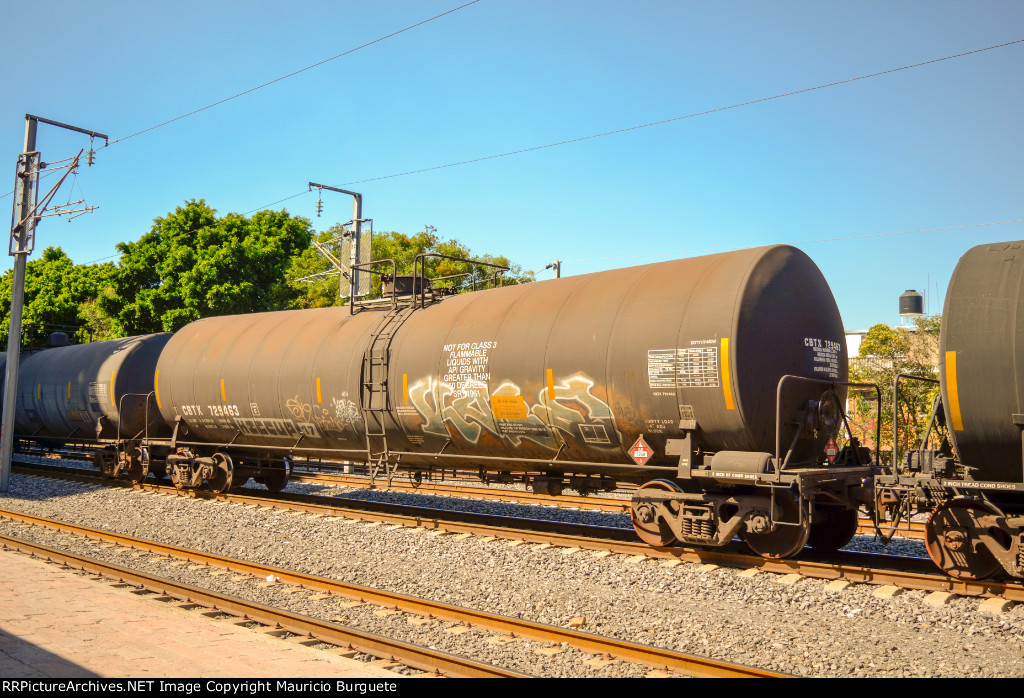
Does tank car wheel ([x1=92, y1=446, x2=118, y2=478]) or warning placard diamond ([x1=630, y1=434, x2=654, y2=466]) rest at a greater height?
warning placard diamond ([x1=630, y1=434, x2=654, y2=466])

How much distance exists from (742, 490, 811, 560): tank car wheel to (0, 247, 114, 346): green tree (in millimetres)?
52422

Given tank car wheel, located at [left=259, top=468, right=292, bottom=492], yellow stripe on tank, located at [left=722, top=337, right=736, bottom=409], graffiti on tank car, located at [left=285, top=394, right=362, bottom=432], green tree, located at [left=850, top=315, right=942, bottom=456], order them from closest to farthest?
yellow stripe on tank, located at [left=722, top=337, right=736, bottom=409]
graffiti on tank car, located at [left=285, top=394, right=362, bottom=432]
tank car wheel, located at [left=259, top=468, right=292, bottom=492]
green tree, located at [left=850, top=315, right=942, bottom=456]

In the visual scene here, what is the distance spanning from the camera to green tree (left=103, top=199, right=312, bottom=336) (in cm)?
4194

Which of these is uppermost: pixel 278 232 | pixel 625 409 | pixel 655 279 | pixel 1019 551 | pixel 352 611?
pixel 278 232

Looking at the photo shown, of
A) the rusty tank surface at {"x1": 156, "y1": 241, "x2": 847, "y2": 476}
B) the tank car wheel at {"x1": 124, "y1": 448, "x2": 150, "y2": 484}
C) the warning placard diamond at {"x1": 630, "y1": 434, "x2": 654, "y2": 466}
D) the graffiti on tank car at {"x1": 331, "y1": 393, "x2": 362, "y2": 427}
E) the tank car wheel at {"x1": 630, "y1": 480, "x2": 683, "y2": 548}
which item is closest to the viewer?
the rusty tank surface at {"x1": 156, "y1": 241, "x2": 847, "y2": 476}

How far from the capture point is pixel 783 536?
9867mm

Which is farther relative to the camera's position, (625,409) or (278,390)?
(278,390)

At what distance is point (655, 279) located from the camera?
10891mm

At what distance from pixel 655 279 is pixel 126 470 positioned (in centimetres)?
1516

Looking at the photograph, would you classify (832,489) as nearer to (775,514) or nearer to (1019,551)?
(775,514)

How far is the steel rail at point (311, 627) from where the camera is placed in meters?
6.14

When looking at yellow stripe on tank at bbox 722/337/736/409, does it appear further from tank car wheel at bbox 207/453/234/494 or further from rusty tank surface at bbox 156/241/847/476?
tank car wheel at bbox 207/453/234/494

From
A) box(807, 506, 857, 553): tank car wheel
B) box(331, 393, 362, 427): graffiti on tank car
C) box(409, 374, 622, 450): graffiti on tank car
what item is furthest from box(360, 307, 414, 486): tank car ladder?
box(807, 506, 857, 553): tank car wheel

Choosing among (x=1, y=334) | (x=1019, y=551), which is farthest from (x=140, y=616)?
(x=1, y=334)
